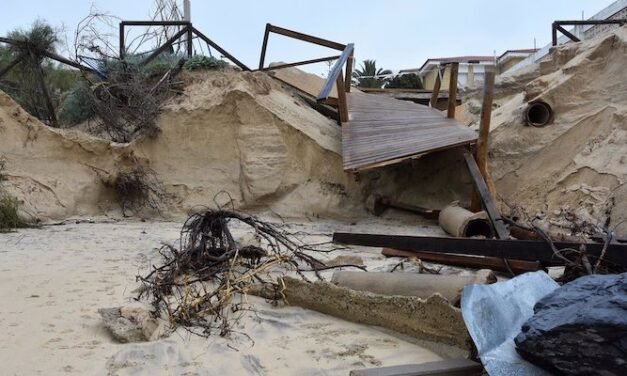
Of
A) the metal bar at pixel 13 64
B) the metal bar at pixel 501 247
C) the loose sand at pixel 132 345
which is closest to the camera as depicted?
the loose sand at pixel 132 345

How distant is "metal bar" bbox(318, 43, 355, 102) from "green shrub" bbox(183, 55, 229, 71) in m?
2.07

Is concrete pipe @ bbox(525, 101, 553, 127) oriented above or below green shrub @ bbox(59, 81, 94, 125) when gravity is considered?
below

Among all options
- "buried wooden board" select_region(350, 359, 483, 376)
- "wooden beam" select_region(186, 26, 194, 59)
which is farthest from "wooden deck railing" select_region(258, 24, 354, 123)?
"buried wooden board" select_region(350, 359, 483, 376)

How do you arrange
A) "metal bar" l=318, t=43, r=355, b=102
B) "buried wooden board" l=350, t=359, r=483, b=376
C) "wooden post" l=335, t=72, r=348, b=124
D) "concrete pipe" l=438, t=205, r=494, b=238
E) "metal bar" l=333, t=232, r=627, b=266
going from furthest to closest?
1. "wooden post" l=335, t=72, r=348, b=124
2. "metal bar" l=318, t=43, r=355, b=102
3. "concrete pipe" l=438, t=205, r=494, b=238
4. "metal bar" l=333, t=232, r=627, b=266
5. "buried wooden board" l=350, t=359, r=483, b=376

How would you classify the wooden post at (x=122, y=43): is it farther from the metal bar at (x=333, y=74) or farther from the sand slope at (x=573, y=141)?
the sand slope at (x=573, y=141)

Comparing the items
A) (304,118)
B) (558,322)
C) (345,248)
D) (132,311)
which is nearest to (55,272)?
(132,311)

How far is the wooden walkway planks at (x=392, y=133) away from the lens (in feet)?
19.8

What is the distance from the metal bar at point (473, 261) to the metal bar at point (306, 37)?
449 centimetres

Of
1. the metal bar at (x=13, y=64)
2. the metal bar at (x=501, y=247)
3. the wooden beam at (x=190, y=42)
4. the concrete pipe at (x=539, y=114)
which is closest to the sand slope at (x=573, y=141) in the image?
the concrete pipe at (x=539, y=114)

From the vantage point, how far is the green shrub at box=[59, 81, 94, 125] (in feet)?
Answer: 27.5

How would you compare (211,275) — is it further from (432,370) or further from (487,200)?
(487,200)

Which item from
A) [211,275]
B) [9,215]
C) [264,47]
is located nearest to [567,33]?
[264,47]

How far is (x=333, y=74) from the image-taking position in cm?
652

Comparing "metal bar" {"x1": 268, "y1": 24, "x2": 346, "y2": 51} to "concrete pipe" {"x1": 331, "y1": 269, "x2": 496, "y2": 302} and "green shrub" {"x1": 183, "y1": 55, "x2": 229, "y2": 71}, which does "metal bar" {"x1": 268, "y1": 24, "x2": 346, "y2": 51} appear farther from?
"concrete pipe" {"x1": 331, "y1": 269, "x2": 496, "y2": 302}
